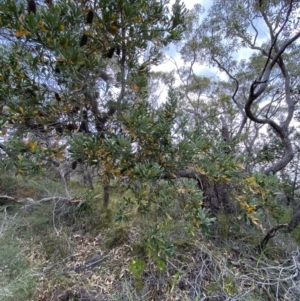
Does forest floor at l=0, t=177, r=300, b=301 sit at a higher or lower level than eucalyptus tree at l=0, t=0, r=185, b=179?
lower

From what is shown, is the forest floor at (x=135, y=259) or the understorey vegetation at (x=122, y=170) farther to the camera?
the forest floor at (x=135, y=259)

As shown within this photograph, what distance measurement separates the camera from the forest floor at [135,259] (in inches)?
66.1

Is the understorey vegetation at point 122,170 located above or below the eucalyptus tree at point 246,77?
below

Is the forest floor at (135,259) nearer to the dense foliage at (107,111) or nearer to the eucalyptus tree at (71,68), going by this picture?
the dense foliage at (107,111)

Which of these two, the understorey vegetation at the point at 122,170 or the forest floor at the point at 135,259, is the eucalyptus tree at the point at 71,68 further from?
the forest floor at the point at 135,259

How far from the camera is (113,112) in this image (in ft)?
5.66

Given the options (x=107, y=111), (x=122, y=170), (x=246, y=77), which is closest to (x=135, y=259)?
(x=122, y=170)

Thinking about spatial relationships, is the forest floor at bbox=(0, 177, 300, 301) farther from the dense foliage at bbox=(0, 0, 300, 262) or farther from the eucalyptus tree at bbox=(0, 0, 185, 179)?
the eucalyptus tree at bbox=(0, 0, 185, 179)

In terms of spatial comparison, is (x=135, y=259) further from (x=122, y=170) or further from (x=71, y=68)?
(x=71, y=68)

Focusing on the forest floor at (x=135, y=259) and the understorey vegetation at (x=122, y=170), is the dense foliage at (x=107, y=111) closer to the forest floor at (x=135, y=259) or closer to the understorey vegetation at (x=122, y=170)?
the understorey vegetation at (x=122, y=170)

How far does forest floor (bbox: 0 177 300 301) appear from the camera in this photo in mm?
1680

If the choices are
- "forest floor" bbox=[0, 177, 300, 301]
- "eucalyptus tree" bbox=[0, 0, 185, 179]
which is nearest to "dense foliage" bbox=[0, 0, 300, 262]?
"eucalyptus tree" bbox=[0, 0, 185, 179]

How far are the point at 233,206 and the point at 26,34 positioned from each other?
2233mm

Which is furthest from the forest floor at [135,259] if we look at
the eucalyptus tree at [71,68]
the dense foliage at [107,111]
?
the eucalyptus tree at [71,68]
